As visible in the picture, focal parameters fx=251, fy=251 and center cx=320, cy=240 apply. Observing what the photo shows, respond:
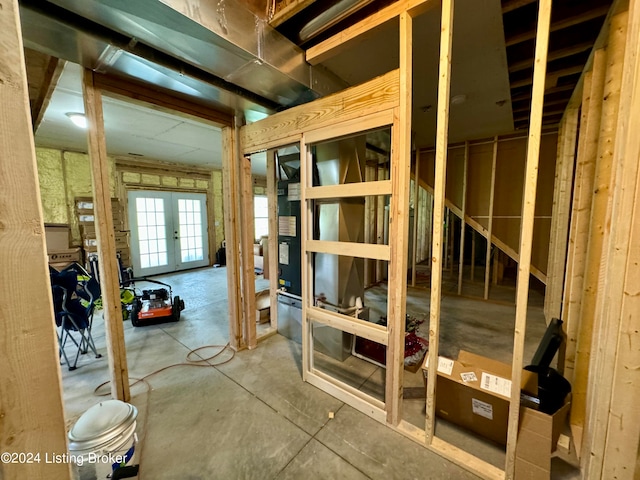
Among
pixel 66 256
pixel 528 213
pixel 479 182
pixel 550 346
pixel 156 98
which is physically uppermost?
pixel 156 98

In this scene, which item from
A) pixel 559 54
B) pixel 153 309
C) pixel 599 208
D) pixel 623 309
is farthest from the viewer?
pixel 153 309

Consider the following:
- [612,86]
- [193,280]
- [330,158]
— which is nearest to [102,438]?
[330,158]

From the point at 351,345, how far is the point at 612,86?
2.51m

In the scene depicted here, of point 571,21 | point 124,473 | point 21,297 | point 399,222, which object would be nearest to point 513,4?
point 571,21

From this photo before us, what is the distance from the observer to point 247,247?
2.48m

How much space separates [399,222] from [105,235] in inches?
76.7

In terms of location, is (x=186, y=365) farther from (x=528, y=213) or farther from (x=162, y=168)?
(x=162, y=168)

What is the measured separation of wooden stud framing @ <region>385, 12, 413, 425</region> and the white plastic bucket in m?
A: 1.47

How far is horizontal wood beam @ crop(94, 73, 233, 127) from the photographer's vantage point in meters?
1.72

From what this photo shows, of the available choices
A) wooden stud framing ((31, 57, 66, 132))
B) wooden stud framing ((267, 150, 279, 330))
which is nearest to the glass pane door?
wooden stud framing ((31, 57, 66, 132))

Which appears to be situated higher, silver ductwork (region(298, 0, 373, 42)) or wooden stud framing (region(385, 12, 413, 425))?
silver ductwork (region(298, 0, 373, 42))

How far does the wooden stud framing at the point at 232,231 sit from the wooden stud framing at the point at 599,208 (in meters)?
2.53

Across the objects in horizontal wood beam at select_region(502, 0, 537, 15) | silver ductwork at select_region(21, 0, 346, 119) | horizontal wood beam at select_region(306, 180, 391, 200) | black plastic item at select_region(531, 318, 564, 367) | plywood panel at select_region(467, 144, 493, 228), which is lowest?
black plastic item at select_region(531, 318, 564, 367)

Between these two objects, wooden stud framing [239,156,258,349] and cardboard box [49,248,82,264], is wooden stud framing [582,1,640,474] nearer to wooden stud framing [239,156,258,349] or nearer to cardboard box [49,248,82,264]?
wooden stud framing [239,156,258,349]
